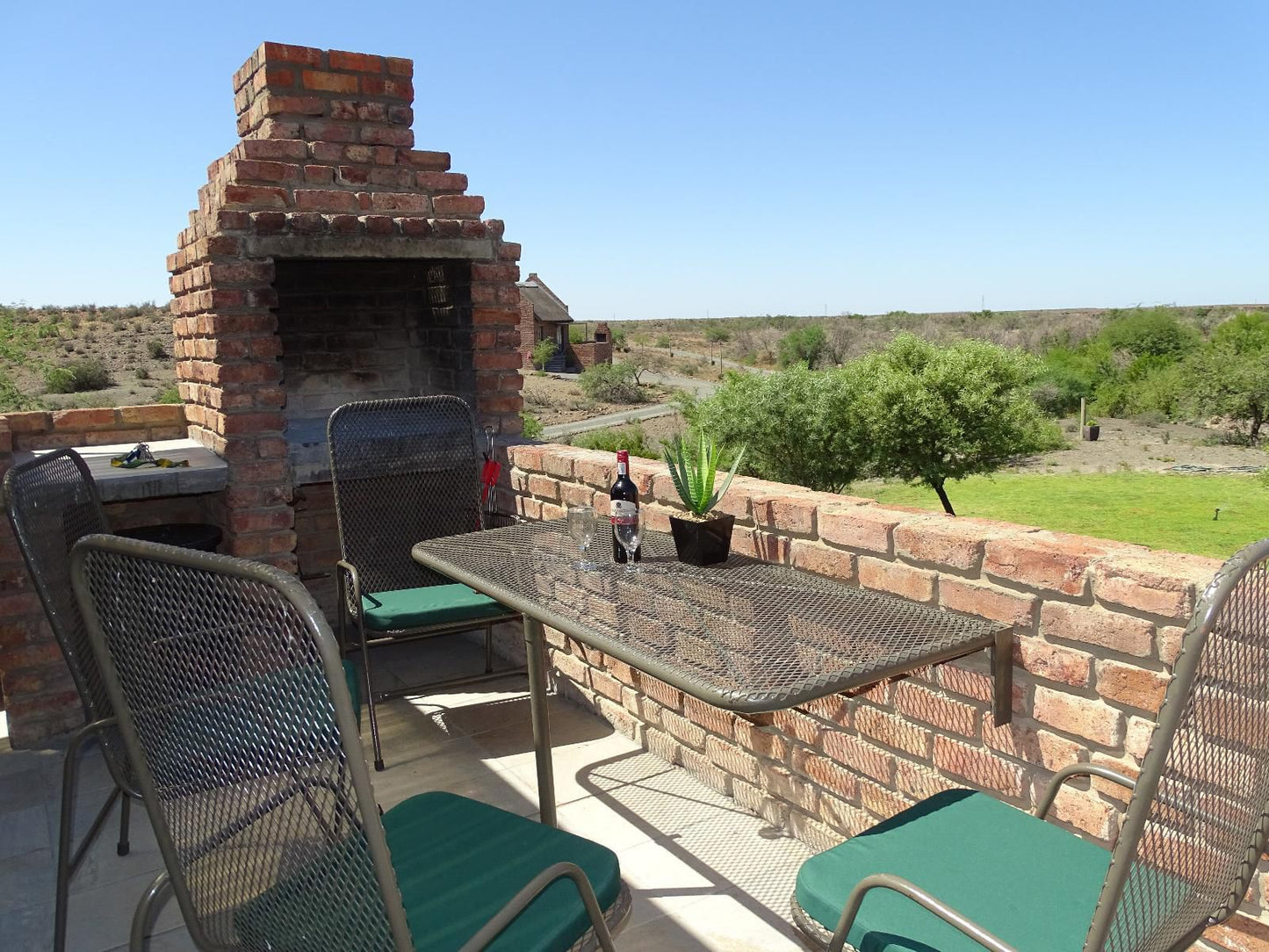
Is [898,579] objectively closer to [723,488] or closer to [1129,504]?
[723,488]

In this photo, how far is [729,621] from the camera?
5.66 feet

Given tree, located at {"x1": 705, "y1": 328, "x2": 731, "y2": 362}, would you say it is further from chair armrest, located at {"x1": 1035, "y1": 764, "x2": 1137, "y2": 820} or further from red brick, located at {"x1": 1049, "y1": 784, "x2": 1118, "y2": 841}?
chair armrest, located at {"x1": 1035, "y1": 764, "x2": 1137, "y2": 820}

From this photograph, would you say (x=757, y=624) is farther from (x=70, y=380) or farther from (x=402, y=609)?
(x=70, y=380)

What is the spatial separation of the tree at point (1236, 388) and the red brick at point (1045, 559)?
91.2 ft

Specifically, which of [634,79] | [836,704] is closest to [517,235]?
[836,704]

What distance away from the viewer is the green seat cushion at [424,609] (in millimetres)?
2854

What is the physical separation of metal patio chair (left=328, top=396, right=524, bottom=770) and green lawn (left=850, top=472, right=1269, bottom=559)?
12915mm

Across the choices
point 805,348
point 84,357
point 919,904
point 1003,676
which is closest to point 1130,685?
point 1003,676

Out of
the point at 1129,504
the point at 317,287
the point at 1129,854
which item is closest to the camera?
the point at 1129,854

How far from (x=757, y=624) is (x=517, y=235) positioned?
2.68 meters

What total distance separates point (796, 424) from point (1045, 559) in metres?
17.3

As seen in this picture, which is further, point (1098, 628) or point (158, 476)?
point (158, 476)

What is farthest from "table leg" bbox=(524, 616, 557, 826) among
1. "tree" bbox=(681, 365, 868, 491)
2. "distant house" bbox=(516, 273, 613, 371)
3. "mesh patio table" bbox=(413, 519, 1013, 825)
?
"distant house" bbox=(516, 273, 613, 371)

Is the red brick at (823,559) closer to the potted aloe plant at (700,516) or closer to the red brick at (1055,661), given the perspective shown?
the potted aloe plant at (700,516)
